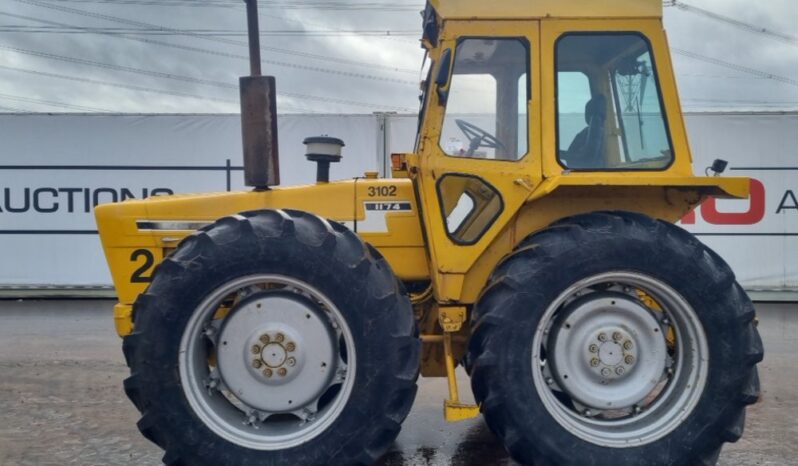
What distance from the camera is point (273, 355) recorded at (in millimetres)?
3289

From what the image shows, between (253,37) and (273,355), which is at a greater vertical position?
(253,37)

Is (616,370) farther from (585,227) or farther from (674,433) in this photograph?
(585,227)

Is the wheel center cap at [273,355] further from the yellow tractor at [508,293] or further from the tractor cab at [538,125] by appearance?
the tractor cab at [538,125]

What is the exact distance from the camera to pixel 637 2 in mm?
3473

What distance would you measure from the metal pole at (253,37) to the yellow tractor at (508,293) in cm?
293

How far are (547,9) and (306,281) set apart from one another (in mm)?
1865

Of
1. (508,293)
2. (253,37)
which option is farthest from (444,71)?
(253,37)

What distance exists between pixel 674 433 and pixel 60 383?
4952mm

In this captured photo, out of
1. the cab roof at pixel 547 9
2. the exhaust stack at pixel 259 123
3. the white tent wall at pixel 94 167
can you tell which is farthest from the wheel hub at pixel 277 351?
the white tent wall at pixel 94 167

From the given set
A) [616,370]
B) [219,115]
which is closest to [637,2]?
[616,370]

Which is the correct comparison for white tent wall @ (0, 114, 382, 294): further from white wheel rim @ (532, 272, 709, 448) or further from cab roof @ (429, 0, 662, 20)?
white wheel rim @ (532, 272, 709, 448)

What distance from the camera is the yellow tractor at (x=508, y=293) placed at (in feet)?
10.3

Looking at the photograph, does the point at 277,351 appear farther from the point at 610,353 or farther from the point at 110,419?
the point at 110,419

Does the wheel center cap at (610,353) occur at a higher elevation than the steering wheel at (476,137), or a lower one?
lower
